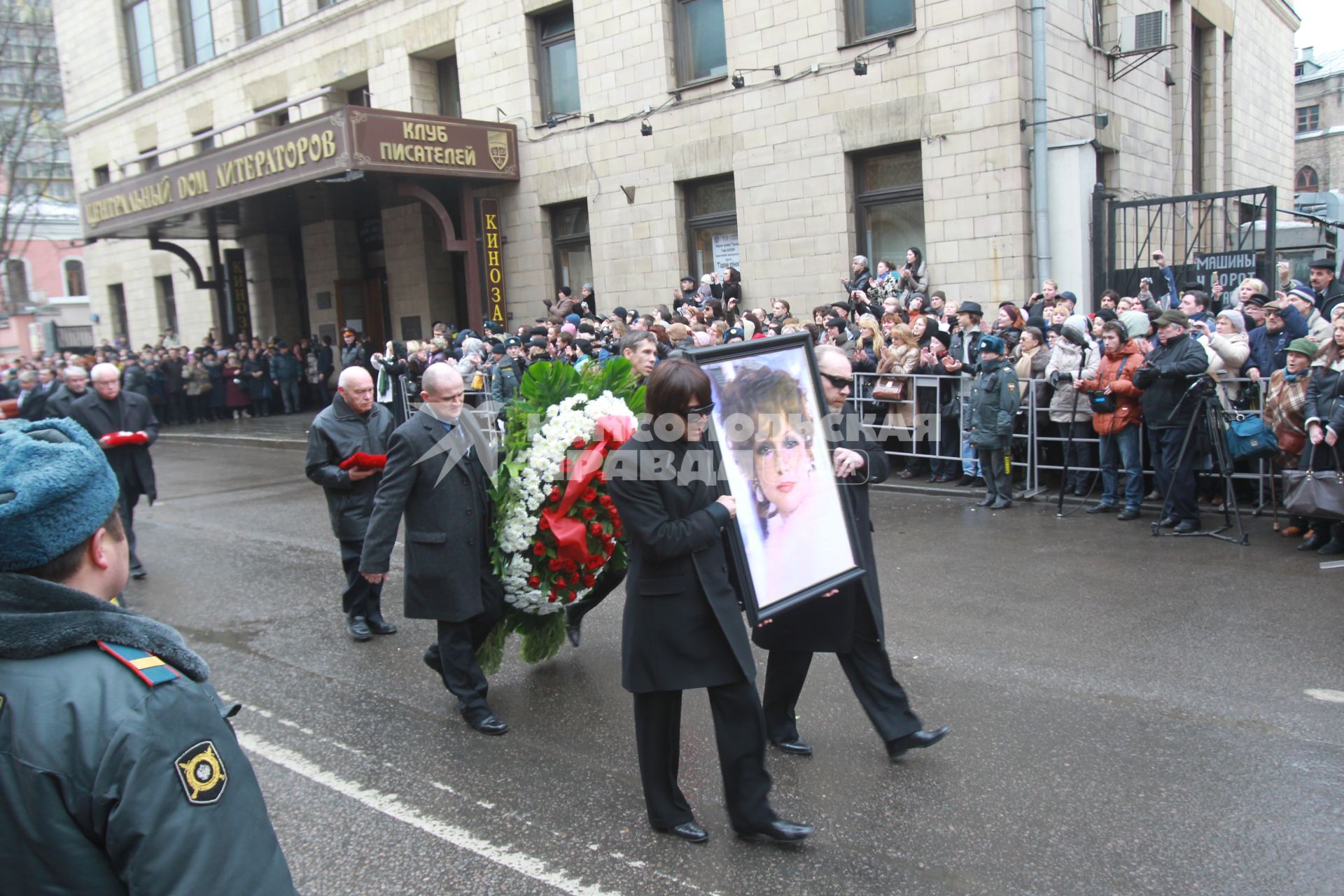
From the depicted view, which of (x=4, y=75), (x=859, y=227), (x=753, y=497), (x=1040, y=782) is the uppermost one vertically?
(x=4, y=75)

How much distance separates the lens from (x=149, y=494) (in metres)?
9.49

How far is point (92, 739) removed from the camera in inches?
59.8

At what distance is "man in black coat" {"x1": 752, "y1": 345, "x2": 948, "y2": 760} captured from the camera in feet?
14.5

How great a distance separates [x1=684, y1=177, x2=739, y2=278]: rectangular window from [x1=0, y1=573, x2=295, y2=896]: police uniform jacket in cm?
1507

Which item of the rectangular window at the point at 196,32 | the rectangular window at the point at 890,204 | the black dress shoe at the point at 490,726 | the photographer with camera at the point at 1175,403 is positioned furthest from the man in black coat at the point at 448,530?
the rectangular window at the point at 196,32

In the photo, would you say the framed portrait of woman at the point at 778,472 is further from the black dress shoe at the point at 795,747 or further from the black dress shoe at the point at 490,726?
the black dress shoe at the point at 490,726

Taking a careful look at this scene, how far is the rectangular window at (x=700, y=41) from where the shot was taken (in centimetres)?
1600

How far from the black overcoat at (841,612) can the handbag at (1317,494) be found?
182 inches

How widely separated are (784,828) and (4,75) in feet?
190

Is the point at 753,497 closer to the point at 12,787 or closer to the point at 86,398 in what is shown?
the point at 12,787

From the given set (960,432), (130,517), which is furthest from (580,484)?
(960,432)

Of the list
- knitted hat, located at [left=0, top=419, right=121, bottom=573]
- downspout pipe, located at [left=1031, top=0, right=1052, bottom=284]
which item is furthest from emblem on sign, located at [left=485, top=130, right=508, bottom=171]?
knitted hat, located at [left=0, top=419, right=121, bottom=573]

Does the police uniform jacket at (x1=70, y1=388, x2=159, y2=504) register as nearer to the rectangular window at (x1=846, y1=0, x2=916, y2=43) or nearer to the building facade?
the building facade

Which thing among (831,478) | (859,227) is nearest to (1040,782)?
(831,478)
